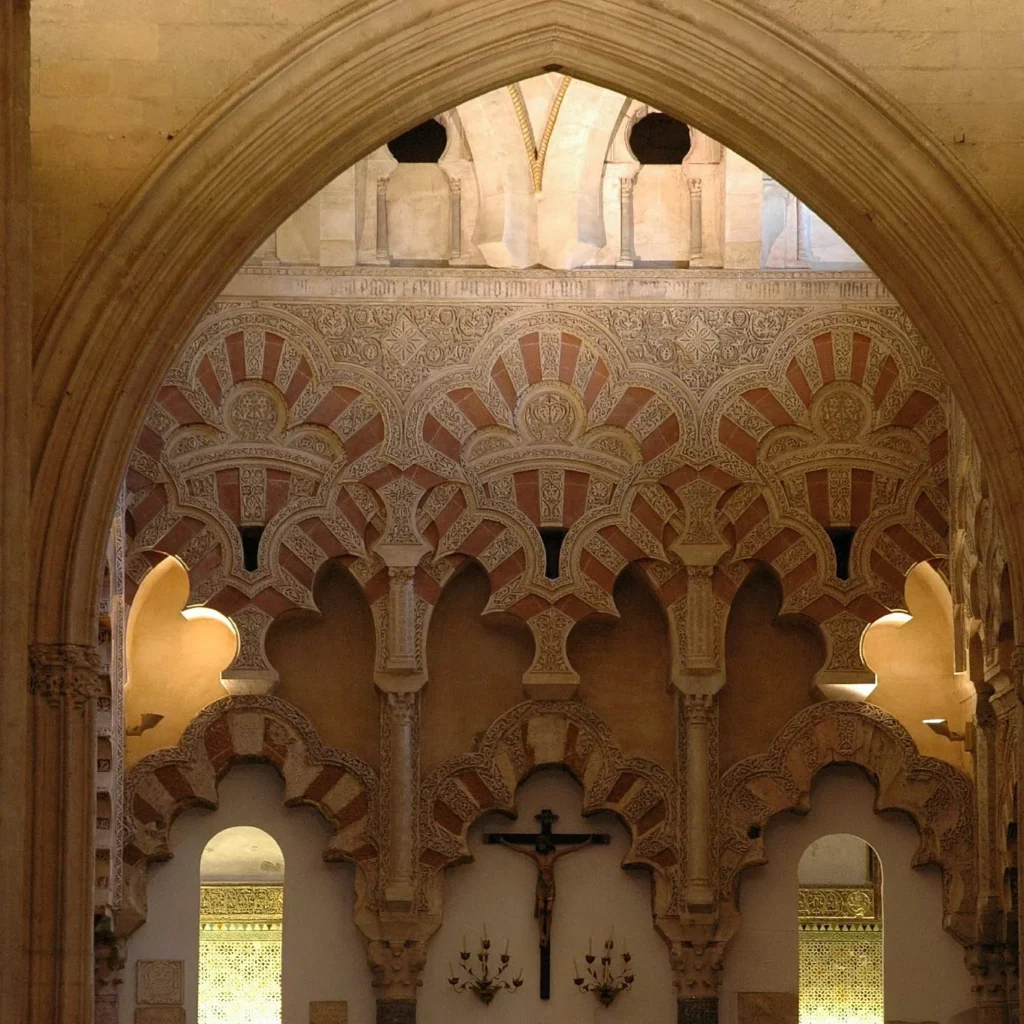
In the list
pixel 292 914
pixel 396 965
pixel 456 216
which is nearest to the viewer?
pixel 396 965

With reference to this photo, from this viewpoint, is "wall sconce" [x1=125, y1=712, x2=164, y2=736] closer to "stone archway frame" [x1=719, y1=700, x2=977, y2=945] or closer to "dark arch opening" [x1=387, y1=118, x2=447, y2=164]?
"stone archway frame" [x1=719, y1=700, x2=977, y2=945]

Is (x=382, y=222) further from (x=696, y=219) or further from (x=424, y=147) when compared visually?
(x=696, y=219)

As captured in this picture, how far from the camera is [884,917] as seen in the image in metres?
15.5

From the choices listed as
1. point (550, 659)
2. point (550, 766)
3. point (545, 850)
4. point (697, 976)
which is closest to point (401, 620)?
point (550, 659)

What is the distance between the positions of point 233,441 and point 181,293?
4.34 meters

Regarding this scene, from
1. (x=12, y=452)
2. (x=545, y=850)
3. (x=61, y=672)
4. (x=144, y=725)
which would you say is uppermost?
(x=144, y=725)

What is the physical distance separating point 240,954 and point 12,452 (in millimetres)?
8215

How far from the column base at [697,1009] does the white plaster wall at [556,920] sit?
102 millimetres

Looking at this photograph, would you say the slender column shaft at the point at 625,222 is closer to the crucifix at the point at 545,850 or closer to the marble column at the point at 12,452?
the crucifix at the point at 545,850

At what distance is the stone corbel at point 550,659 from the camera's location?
605 inches

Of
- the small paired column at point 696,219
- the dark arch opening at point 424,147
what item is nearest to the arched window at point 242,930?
the dark arch opening at point 424,147

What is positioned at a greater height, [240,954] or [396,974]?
[240,954]

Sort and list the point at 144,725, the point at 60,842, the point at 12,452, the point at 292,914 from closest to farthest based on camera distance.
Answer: the point at 12,452 → the point at 60,842 → the point at 292,914 → the point at 144,725

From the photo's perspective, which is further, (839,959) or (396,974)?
(839,959)
